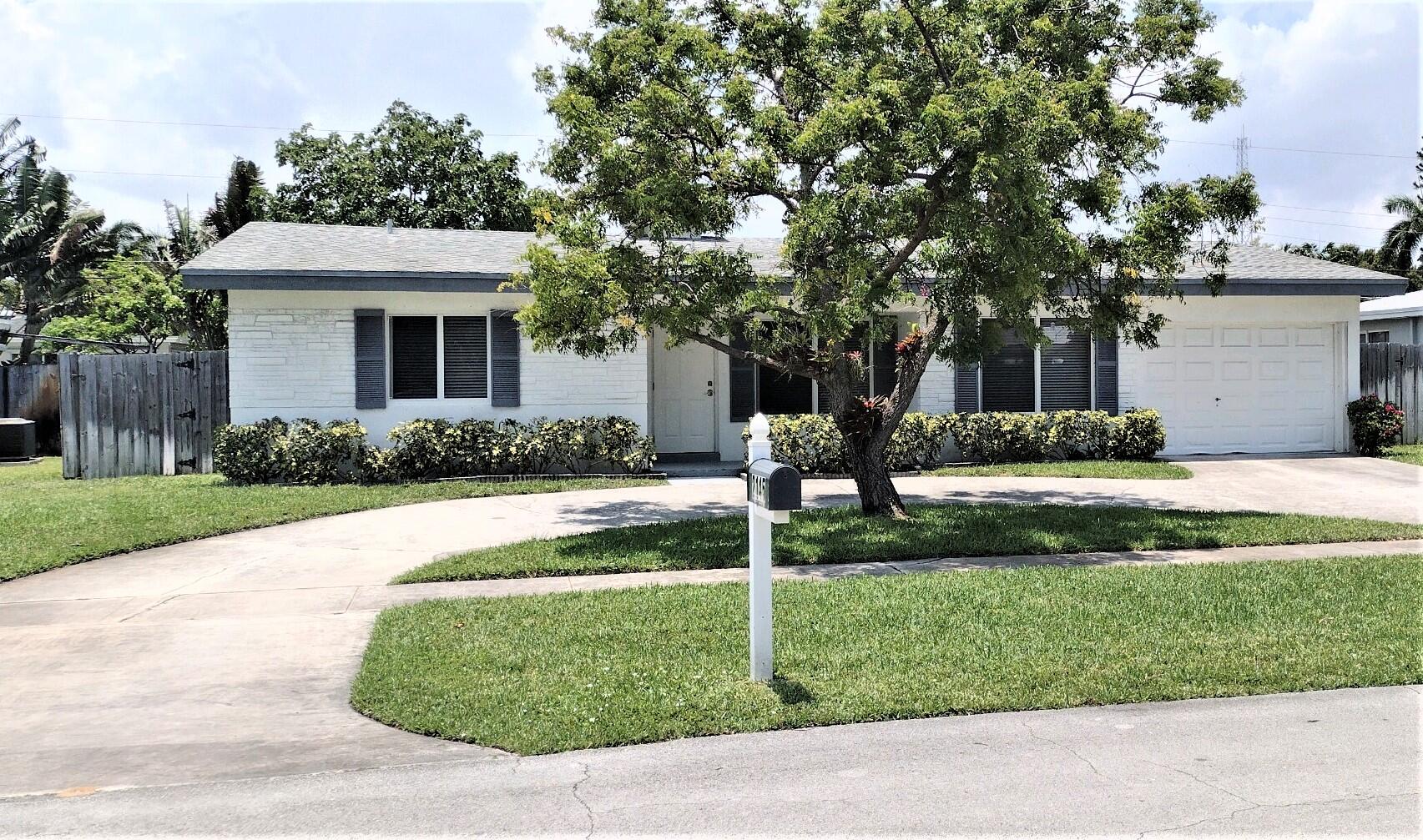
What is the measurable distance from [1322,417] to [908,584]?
14.0 m

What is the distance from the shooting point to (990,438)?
17.5m

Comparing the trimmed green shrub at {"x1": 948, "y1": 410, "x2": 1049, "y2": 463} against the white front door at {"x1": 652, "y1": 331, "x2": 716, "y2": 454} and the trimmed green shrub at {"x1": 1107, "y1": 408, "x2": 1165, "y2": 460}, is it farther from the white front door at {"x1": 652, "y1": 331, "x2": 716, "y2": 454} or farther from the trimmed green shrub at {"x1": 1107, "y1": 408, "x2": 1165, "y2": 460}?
the white front door at {"x1": 652, "y1": 331, "x2": 716, "y2": 454}

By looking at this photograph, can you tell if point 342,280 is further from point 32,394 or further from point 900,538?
point 32,394

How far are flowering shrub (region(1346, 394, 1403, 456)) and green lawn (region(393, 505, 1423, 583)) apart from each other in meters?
7.70

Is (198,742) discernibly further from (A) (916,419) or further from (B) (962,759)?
(A) (916,419)

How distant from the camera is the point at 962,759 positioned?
493 centimetres

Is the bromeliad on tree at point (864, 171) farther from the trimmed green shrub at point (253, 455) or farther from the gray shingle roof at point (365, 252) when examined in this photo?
the trimmed green shrub at point (253, 455)

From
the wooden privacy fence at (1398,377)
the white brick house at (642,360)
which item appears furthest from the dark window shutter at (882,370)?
the wooden privacy fence at (1398,377)

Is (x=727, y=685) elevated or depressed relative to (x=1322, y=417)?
depressed

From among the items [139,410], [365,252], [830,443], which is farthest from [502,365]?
[139,410]

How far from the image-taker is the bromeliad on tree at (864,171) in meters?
10.1

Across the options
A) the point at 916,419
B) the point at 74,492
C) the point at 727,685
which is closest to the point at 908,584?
the point at 727,685

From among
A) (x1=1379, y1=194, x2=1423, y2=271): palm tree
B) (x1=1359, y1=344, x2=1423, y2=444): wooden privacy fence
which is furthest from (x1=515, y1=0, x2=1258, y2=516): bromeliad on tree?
(x1=1379, y1=194, x2=1423, y2=271): palm tree

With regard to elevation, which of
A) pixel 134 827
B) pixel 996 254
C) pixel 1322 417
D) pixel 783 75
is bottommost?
pixel 134 827
